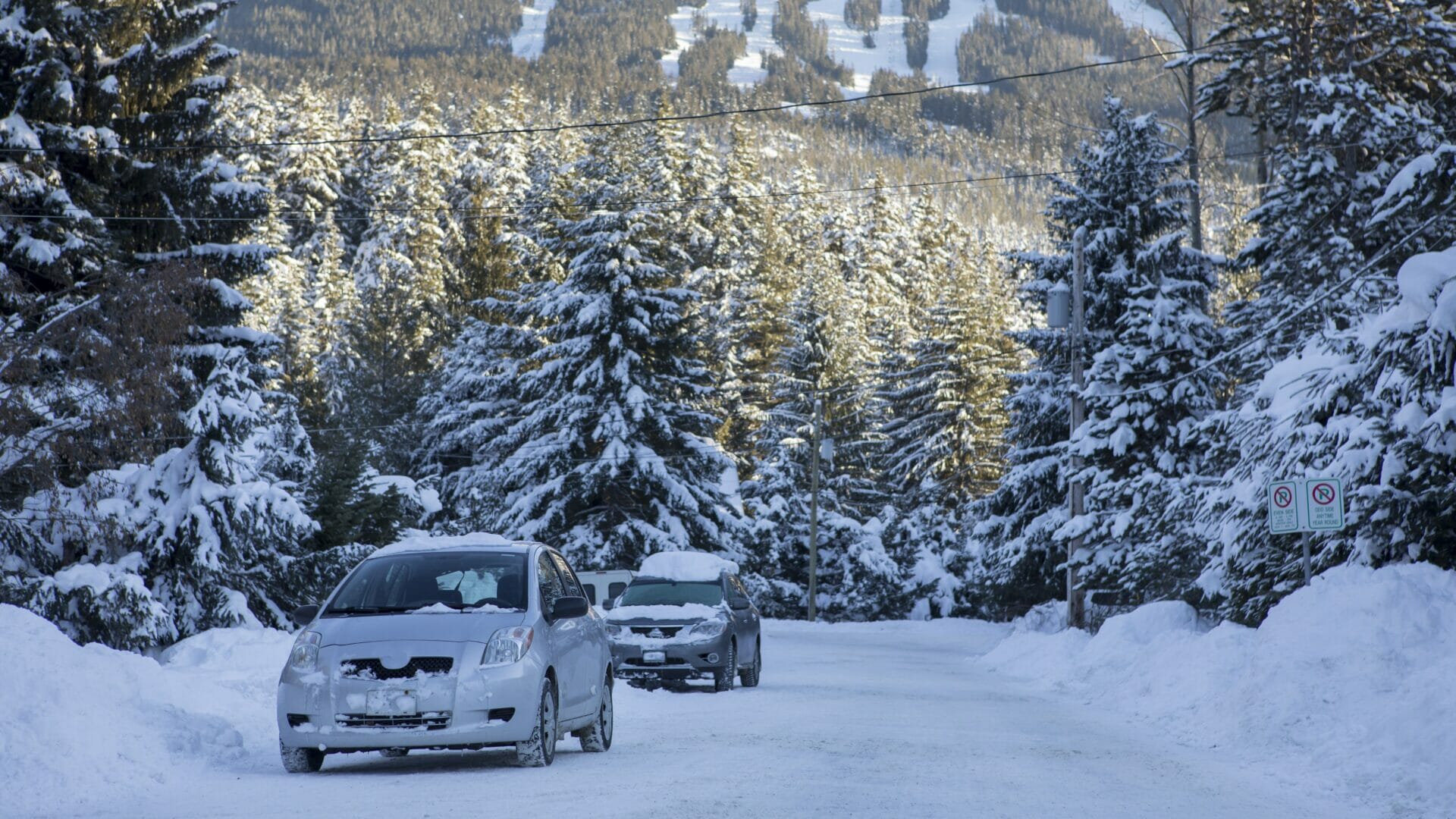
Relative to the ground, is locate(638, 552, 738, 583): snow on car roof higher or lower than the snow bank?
lower

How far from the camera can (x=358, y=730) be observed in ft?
32.6

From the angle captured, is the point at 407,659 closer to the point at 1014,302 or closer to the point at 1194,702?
the point at 1194,702

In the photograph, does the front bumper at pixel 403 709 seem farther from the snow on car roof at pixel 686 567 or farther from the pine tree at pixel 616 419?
the pine tree at pixel 616 419

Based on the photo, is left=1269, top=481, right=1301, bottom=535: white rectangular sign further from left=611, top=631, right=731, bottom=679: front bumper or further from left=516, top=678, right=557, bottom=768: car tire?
left=516, top=678, right=557, bottom=768: car tire

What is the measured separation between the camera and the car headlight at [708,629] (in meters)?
20.3

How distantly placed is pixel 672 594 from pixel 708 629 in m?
1.44

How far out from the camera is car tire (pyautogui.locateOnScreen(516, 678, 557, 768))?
1036 centimetres

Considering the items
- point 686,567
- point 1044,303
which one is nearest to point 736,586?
point 686,567

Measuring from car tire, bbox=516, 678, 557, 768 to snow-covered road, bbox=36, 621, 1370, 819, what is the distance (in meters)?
0.18

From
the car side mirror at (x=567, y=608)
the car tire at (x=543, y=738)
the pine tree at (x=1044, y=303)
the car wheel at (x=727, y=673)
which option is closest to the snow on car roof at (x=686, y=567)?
the car wheel at (x=727, y=673)

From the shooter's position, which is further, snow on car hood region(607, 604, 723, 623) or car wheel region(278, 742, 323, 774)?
snow on car hood region(607, 604, 723, 623)

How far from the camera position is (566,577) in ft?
40.9

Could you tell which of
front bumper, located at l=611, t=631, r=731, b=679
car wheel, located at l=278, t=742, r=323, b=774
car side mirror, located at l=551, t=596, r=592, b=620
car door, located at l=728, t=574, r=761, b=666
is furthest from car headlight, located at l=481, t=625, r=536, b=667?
car door, located at l=728, t=574, r=761, b=666

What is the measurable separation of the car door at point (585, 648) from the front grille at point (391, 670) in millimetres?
1287
